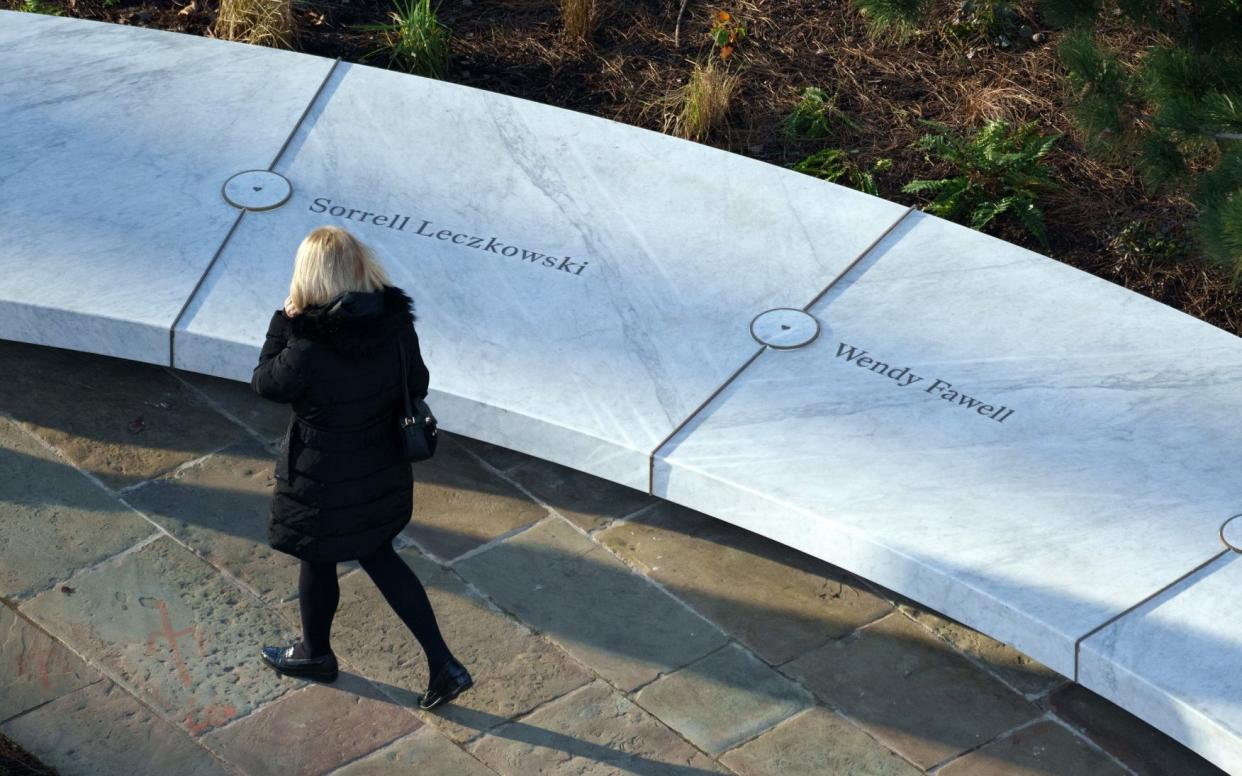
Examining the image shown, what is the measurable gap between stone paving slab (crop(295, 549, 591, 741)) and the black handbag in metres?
0.97

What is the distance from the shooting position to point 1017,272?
6473mm

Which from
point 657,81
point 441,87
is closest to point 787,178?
point 657,81

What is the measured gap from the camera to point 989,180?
23.2 ft

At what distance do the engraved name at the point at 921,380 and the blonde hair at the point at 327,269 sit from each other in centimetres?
239

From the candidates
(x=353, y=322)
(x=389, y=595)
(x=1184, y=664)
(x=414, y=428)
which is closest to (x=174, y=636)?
(x=389, y=595)

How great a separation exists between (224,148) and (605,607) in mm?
3087

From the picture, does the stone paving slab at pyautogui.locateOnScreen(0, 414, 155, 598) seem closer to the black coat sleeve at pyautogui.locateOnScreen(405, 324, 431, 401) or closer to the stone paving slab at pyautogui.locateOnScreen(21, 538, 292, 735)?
the stone paving slab at pyautogui.locateOnScreen(21, 538, 292, 735)

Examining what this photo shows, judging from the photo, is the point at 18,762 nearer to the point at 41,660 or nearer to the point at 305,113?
the point at 41,660

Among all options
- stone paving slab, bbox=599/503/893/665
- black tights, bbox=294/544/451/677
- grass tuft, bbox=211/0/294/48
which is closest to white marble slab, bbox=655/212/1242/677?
stone paving slab, bbox=599/503/893/665

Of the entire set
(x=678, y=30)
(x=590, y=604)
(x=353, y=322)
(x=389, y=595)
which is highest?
(x=353, y=322)

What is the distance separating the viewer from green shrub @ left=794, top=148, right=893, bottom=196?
722 cm

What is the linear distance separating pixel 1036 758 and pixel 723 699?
101cm

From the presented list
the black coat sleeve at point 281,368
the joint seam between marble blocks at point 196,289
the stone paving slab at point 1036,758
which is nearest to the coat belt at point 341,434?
the black coat sleeve at point 281,368

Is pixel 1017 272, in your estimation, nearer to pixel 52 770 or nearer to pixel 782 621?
pixel 782 621
